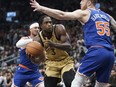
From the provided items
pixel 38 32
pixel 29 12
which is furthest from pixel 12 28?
pixel 38 32

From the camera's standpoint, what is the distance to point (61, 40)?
25.8 ft

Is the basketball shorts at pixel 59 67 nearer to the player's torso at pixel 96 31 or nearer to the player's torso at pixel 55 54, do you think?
the player's torso at pixel 55 54

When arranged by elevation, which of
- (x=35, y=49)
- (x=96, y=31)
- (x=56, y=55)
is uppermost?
(x=96, y=31)

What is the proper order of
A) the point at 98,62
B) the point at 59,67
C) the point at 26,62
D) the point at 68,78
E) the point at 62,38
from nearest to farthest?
the point at 98,62
the point at 62,38
the point at 68,78
the point at 59,67
the point at 26,62

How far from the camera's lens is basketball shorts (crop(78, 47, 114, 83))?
6926 mm

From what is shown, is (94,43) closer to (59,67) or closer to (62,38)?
(62,38)

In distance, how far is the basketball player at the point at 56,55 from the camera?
7.89 m

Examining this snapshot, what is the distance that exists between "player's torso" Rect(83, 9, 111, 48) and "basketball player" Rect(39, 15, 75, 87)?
873mm

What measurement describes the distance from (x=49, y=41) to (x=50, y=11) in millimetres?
998

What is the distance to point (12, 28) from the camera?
25.6 metres

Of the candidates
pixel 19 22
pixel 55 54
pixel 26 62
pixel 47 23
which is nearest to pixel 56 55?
pixel 55 54

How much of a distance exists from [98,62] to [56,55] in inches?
55.4

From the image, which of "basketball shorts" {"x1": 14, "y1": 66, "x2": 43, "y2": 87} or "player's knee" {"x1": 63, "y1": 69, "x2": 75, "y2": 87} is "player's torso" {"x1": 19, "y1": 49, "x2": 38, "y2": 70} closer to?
"basketball shorts" {"x1": 14, "y1": 66, "x2": 43, "y2": 87}

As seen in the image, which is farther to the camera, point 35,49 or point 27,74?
point 27,74
